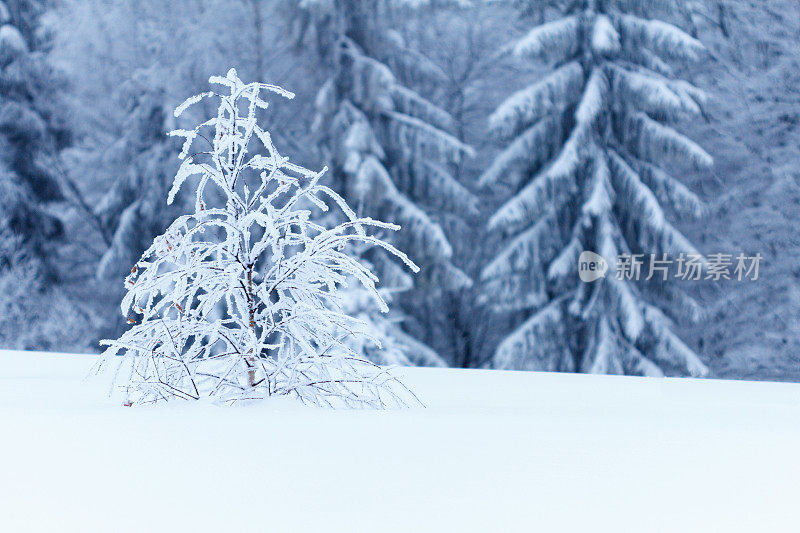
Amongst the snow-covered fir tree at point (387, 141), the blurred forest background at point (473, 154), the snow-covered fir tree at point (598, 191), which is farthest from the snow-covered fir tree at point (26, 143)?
the snow-covered fir tree at point (598, 191)

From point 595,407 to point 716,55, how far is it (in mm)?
12094

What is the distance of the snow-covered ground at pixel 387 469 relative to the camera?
164 cm

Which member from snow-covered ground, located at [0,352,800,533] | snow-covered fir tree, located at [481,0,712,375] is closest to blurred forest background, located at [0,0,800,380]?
snow-covered fir tree, located at [481,0,712,375]

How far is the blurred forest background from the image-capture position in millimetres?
11578

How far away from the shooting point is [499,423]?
256 centimetres

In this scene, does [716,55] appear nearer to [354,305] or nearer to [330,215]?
[330,215]

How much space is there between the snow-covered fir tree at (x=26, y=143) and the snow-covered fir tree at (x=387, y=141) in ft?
20.0

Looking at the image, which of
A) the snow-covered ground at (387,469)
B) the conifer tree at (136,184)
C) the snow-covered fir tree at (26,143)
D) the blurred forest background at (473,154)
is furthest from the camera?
the snow-covered fir tree at (26,143)

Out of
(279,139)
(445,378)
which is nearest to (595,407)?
(445,378)

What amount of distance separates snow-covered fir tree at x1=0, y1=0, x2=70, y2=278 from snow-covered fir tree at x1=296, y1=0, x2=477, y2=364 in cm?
609

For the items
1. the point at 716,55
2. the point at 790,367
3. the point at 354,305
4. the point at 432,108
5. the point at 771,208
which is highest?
the point at 716,55

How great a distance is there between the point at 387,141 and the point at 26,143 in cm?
735

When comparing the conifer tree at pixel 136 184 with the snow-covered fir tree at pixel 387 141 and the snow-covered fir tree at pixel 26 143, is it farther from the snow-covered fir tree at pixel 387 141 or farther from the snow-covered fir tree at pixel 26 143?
the snow-covered fir tree at pixel 387 141

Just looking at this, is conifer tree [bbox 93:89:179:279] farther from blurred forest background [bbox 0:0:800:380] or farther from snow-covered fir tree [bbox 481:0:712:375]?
snow-covered fir tree [bbox 481:0:712:375]
